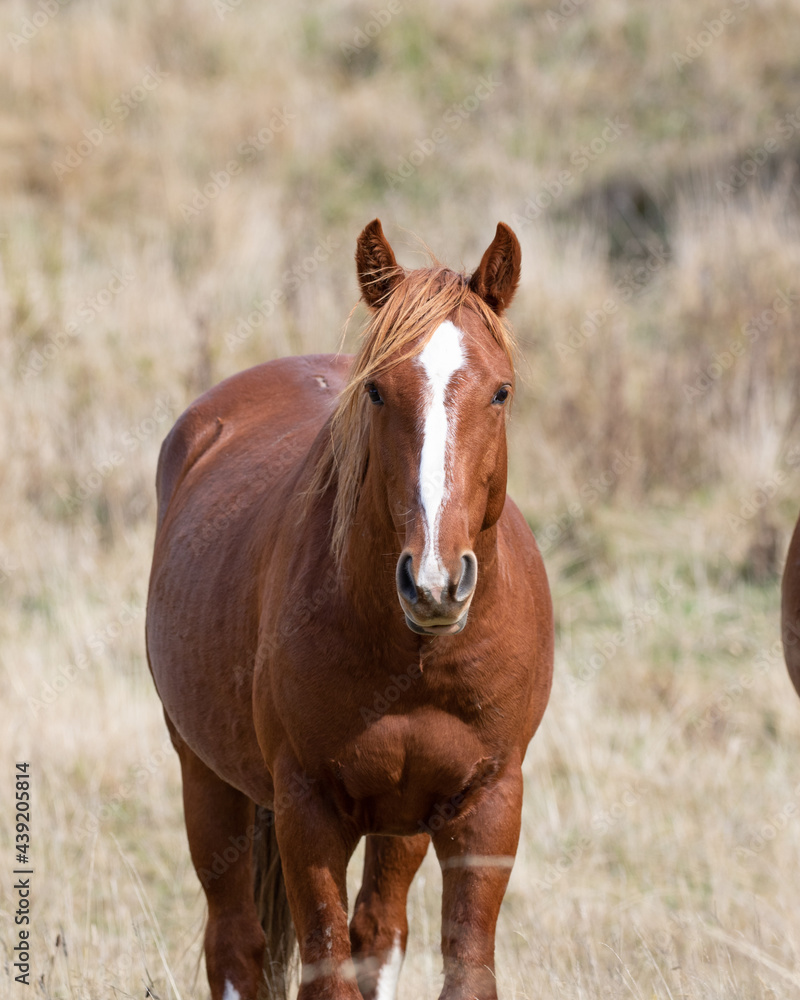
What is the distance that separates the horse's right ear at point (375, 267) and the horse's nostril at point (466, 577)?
70 centimetres

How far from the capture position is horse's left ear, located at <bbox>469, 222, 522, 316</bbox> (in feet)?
8.47

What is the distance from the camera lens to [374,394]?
2430mm

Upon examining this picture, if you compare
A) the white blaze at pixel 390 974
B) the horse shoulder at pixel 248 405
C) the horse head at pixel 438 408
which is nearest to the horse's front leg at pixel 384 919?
the white blaze at pixel 390 974

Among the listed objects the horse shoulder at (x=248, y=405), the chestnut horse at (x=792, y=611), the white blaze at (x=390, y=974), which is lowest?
the white blaze at (x=390, y=974)

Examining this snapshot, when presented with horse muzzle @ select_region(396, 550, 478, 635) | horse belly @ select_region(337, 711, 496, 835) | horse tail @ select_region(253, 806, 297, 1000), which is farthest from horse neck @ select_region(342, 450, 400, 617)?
horse tail @ select_region(253, 806, 297, 1000)

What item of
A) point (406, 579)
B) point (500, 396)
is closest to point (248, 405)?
point (500, 396)

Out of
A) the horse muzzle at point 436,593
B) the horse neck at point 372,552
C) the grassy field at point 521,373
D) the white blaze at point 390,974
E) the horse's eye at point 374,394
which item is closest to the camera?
the horse muzzle at point 436,593

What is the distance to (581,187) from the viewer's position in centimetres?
1250

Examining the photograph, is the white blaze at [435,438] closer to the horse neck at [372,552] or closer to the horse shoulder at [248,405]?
the horse neck at [372,552]

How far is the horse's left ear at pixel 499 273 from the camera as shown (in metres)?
2.58

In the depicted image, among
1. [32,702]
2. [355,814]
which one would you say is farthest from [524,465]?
[355,814]

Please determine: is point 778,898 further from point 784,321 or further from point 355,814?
point 784,321

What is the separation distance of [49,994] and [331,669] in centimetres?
150

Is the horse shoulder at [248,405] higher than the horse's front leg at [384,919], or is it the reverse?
the horse shoulder at [248,405]
